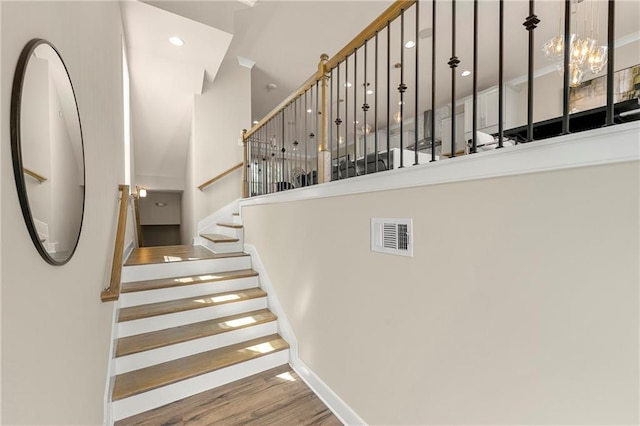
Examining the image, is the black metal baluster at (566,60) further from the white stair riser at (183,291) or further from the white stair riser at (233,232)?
the white stair riser at (233,232)

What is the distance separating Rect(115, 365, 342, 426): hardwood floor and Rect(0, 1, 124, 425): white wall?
0.47 meters

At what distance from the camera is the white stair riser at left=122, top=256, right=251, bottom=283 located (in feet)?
8.60

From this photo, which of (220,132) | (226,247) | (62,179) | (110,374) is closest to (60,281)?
(62,179)

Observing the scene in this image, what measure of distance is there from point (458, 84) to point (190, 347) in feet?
22.0

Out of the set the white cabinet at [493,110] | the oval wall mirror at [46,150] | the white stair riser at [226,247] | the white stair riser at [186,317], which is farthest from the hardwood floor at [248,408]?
the white cabinet at [493,110]

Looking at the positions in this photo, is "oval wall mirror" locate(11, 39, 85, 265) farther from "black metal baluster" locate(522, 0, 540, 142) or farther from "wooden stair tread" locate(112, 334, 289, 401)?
"black metal baluster" locate(522, 0, 540, 142)

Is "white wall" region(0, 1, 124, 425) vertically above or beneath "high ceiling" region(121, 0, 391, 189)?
beneath

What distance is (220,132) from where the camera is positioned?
4.59 meters

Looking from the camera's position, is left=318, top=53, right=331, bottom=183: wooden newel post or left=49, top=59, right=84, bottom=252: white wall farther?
left=318, top=53, right=331, bottom=183: wooden newel post

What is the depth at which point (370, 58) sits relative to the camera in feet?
15.6

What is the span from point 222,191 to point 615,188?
467cm

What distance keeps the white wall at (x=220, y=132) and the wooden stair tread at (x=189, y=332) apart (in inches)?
97.4

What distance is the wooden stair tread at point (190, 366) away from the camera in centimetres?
185

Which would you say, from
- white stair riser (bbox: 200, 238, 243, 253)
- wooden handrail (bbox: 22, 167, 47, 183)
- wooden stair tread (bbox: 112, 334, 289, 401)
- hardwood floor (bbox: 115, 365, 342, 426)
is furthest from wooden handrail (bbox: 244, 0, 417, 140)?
hardwood floor (bbox: 115, 365, 342, 426)
